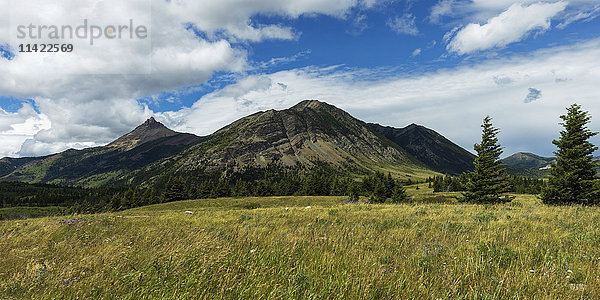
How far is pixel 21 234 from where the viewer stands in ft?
28.1

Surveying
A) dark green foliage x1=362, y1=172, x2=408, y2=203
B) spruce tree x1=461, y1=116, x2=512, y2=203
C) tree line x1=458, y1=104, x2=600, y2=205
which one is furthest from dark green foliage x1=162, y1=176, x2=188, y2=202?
tree line x1=458, y1=104, x2=600, y2=205

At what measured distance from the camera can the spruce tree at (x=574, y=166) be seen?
26.8m

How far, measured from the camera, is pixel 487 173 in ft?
118

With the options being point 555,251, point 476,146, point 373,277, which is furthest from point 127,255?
point 476,146

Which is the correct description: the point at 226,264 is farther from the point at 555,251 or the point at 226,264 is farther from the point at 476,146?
the point at 476,146

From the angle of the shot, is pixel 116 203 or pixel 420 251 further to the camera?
pixel 116 203

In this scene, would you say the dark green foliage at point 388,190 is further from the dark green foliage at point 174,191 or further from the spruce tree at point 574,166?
the dark green foliage at point 174,191

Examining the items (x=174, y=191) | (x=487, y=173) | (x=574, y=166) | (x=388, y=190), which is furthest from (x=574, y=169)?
(x=174, y=191)

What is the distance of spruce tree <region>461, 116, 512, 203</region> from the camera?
116 ft

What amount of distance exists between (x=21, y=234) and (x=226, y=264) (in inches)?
359

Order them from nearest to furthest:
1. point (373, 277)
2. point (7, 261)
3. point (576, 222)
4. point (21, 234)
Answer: point (373, 277) < point (7, 261) < point (21, 234) < point (576, 222)

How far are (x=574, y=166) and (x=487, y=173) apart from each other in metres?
9.20

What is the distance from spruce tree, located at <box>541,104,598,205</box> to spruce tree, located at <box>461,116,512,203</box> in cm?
660

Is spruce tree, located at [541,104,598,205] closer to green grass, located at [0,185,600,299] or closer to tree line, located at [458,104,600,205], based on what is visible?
tree line, located at [458,104,600,205]
